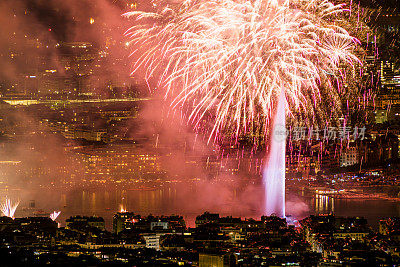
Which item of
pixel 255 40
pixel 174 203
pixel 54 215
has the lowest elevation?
pixel 54 215

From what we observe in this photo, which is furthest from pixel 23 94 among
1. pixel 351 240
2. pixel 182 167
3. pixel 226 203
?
pixel 351 240

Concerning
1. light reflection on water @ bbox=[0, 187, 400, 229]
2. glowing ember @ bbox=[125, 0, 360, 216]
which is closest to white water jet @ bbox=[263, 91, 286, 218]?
light reflection on water @ bbox=[0, 187, 400, 229]

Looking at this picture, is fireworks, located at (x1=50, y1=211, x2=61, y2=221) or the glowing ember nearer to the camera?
the glowing ember

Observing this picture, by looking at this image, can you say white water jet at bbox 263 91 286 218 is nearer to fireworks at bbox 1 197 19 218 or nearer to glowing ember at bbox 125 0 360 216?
glowing ember at bbox 125 0 360 216

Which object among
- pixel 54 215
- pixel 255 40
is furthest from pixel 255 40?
pixel 54 215

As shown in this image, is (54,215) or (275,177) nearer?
(54,215)

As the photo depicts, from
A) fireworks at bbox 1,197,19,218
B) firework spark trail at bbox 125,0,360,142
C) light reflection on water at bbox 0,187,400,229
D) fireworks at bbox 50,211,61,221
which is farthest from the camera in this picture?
light reflection on water at bbox 0,187,400,229

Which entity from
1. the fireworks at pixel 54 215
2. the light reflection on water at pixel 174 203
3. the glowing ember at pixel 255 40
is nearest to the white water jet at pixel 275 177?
the light reflection on water at pixel 174 203

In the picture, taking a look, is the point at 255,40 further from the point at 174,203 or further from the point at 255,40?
the point at 174,203
